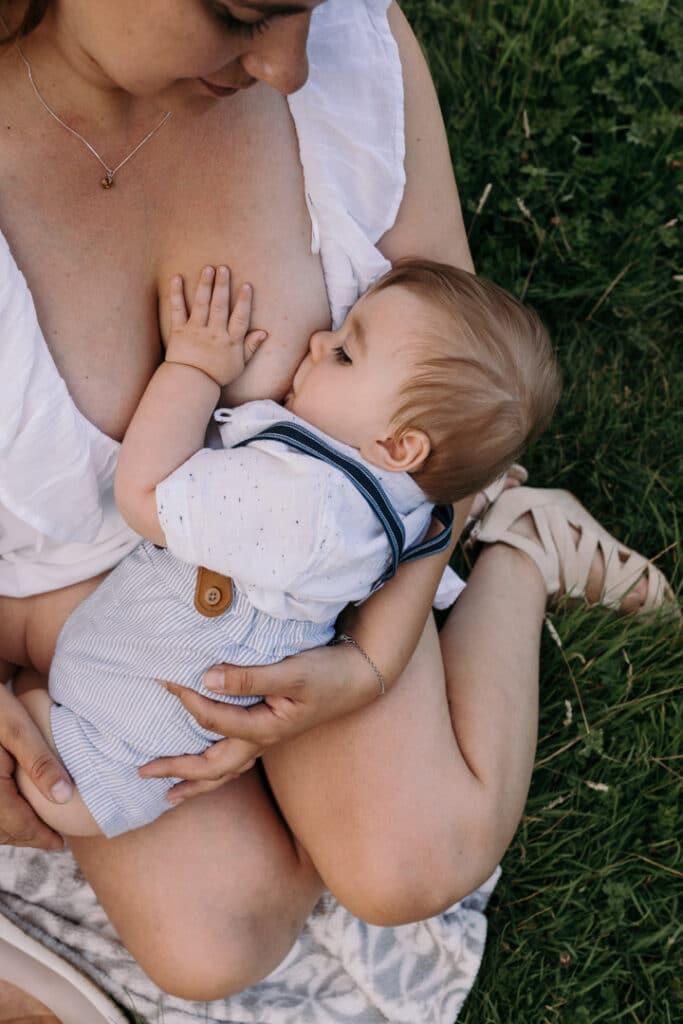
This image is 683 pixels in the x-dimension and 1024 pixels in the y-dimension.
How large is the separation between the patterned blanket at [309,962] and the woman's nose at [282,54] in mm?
1632

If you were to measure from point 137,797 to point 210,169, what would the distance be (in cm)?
107

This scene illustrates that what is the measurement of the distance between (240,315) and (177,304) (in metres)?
0.10

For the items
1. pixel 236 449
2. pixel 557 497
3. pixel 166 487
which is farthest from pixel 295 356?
pixel 557 497

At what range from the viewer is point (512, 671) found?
6.95ft

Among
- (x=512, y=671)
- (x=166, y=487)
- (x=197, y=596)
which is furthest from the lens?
(x=512, y=671)

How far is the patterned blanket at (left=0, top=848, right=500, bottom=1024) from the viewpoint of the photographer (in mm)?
2041

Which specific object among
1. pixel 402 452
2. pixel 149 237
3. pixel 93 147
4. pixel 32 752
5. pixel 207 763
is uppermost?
pixel 93 147

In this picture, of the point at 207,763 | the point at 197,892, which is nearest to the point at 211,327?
the point at 207,763

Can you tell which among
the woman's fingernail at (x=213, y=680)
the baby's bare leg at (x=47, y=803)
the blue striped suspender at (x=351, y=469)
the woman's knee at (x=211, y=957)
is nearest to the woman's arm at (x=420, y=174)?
the blue striped suspender at (x=351, y=469)

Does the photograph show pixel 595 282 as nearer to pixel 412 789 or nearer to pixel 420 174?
pixel 420 174

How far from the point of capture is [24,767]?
1.69m

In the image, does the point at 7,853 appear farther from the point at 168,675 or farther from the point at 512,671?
the point at 512,671

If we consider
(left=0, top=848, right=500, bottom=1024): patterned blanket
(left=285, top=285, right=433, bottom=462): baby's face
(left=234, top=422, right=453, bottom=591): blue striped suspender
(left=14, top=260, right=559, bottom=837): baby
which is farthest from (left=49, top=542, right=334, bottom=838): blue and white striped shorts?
(left=0, top=848, right=500, bottom=1024): patterned blanket

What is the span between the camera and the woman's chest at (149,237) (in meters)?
1.53
